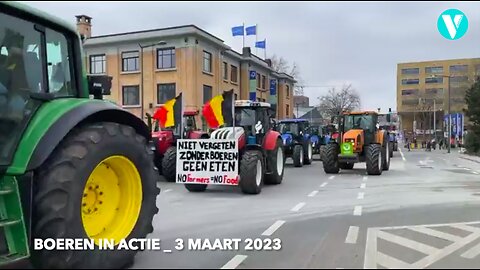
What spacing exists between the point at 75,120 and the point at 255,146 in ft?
26.2

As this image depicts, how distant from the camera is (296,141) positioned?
21703mm

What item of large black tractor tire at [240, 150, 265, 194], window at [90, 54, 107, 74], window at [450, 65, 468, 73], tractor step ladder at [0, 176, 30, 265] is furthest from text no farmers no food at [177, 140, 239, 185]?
window at [450, 65, 468, 73]

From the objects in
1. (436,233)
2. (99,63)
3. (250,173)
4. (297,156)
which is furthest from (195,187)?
(99,63)

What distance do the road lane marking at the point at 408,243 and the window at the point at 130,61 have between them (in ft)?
103

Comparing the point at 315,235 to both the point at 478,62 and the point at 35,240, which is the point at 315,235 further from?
the point at 478,62

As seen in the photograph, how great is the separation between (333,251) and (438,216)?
3.36 metres

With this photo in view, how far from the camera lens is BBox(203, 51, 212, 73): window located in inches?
1383

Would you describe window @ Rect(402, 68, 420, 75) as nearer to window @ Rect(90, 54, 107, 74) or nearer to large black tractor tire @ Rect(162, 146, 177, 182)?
window @ Rect(90, 54, 107, 74)

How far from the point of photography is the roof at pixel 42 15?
3896 millimetres

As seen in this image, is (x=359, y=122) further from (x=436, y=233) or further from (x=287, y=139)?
(x=436, y=233)

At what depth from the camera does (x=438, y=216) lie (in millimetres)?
8055

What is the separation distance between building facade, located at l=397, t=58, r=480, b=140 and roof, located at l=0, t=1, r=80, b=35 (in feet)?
217

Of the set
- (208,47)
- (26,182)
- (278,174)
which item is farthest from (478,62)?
(26,182)

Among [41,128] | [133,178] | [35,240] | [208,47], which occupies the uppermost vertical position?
[208,47]
